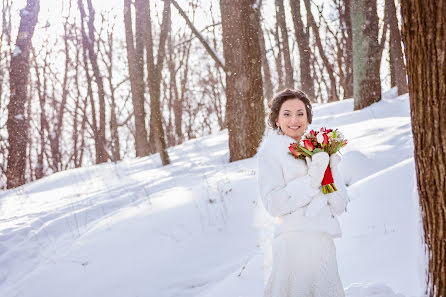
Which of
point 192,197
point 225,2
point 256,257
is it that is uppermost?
point 225,2

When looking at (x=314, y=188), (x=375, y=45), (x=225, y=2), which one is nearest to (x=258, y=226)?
(x=314, y=188)

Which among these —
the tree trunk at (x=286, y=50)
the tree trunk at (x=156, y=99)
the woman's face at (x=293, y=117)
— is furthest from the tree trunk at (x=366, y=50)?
the woman's face at (x=293, y=117)

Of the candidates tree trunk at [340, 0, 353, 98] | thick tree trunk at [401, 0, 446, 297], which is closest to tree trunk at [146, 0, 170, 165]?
thick tree trunk at [401, 0, 446, 297]

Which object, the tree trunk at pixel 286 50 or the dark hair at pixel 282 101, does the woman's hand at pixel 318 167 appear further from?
the tree trunk at pixel 286 50

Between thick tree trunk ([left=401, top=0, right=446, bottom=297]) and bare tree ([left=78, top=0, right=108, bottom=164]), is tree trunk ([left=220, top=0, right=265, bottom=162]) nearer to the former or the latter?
thick tree trunk ([left=401, top=0, right=446, bottom=297])

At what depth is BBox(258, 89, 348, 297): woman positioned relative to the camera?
2.14 metres

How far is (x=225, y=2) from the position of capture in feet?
23.3

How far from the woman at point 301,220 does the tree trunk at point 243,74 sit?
485 cm

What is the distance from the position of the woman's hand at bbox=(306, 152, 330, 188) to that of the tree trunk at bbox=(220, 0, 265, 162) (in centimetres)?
499

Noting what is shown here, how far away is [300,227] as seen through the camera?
2.17 metres

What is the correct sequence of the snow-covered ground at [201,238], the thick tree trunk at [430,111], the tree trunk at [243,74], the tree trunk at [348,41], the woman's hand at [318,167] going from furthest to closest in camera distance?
1. the tree trunk at [348,41]
2. the tree trunk at [243,74]
3. the snow-covered ground at [201,238]
4. the woman's hand at [318,167]
5. the thick tree trunk at [430,111]

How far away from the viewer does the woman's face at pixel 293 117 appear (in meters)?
2.37

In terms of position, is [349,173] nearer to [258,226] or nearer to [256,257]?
[258,226]

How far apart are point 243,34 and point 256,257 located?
4.13 metres
